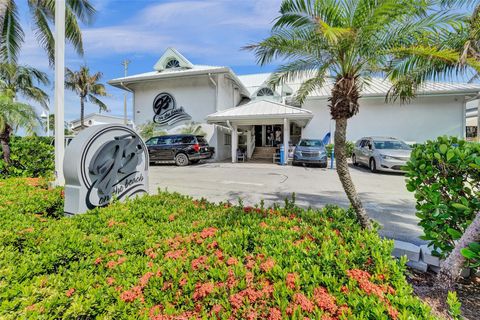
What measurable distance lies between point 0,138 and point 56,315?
30.1 ft

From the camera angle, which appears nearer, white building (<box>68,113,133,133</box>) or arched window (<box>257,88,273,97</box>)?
arched window (<box>257,88,273,97</box>)

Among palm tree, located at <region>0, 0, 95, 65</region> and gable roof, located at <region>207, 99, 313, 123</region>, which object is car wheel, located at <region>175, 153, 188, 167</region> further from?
palm tree, located at <region>0, 0, 95, 65</region>

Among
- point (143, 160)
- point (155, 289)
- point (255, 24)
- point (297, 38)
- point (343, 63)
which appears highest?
point (255, 24)

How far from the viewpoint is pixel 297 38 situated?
425 centimetres

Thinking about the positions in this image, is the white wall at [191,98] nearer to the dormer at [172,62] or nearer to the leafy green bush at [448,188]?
the dormer at [172,62]

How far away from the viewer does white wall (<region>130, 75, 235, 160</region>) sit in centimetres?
1792

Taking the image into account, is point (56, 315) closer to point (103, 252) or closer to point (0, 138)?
point (103, 252)

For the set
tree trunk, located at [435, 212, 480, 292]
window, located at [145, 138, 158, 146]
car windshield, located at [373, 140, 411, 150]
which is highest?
window, located at [145, 138, 158, 146]

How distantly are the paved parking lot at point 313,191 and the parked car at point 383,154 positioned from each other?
1.09m

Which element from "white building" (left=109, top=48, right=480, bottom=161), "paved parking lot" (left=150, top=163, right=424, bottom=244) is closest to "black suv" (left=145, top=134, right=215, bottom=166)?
"white building" (left=109, top=48, right=480, bottom=161)

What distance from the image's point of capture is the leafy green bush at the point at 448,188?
2672mm

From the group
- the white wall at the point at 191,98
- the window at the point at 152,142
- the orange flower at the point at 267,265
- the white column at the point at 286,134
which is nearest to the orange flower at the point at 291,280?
the orange flower at the point at 267,265

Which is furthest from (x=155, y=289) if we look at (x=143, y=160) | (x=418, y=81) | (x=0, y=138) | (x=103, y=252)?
(x=0, y=138)

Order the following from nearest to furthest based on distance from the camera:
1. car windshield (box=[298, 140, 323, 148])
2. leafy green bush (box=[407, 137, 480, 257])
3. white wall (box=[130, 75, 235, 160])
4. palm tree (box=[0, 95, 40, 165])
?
leafy green bush (box=[407, 137, 480, 257]) → palm tree (box=[0, 95, 40, 165]) → car windshield (box=[298, 140, 323, 148]) → white wall (box=[130, 75, 235, 160])
